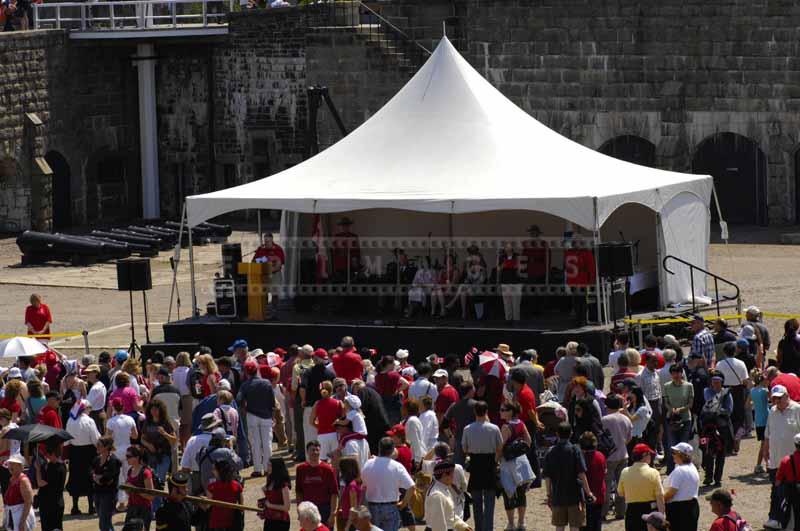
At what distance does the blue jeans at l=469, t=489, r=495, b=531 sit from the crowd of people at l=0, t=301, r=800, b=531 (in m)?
0.01

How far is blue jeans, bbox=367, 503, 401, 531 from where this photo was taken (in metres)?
13.5

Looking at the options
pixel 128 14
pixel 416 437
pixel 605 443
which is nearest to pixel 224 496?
pixel 416 437

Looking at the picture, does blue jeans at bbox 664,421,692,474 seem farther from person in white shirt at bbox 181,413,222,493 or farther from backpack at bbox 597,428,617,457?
person in white shirt at bbox 181,413,222,493

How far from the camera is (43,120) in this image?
1499 inches

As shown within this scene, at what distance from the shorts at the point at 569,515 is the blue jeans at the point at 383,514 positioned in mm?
1221

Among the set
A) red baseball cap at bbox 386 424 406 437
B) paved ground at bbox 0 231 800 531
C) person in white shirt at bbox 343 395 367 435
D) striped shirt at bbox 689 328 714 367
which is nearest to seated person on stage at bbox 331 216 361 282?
paved ground at bbox 0 231 800 531

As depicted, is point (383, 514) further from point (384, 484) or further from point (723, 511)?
point (723, 511)

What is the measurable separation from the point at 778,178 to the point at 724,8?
3431 mm

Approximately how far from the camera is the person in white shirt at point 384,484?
529 inches

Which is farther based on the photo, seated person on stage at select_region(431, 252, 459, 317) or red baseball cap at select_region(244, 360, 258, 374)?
seated person on stage at select_region(431, 252, 459, 317)

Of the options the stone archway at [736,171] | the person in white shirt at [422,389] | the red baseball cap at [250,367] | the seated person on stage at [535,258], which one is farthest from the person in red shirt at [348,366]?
the stone archway at [736,171]

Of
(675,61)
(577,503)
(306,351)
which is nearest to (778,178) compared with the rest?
(675,61)

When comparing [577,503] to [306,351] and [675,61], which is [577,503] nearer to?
[306,351]

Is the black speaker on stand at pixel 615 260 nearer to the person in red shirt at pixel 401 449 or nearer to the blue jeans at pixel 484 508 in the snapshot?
the person in red shirt at pixel 401 449
